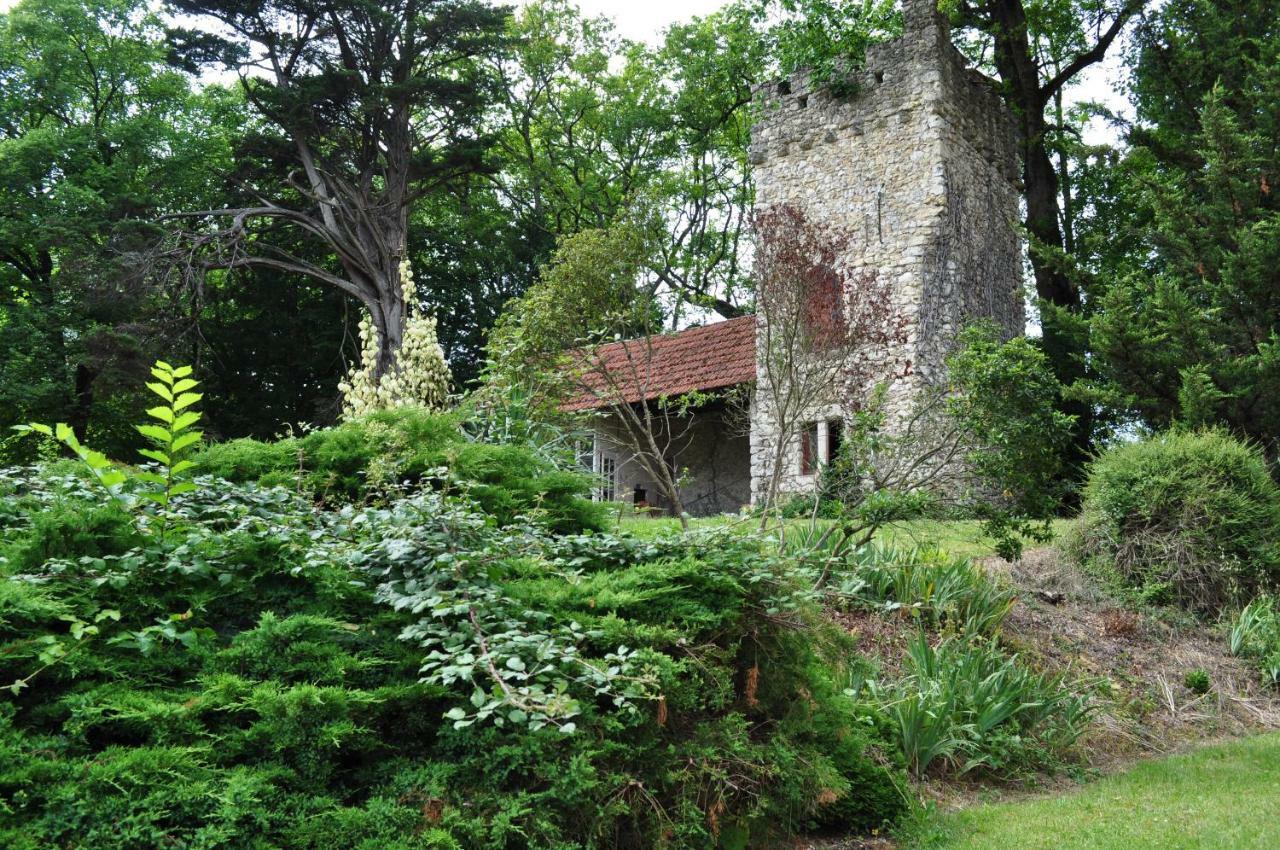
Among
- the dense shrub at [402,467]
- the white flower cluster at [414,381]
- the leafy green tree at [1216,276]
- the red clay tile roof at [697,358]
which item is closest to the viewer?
the dense shrub at [402,467]

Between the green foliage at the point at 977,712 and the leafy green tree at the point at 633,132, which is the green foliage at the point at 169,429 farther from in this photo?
the leafy green tree at the point at 633,132

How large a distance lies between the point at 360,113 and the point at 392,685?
18.0m

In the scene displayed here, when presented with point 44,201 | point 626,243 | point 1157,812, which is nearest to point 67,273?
point 44,201

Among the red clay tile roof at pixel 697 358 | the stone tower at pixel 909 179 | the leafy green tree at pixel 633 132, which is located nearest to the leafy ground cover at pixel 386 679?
the stone tower at pixel 909 179

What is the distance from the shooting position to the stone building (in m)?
15.1

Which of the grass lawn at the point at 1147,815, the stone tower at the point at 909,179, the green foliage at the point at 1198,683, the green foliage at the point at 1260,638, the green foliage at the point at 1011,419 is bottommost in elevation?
the grass lawn at the point at 1147,815

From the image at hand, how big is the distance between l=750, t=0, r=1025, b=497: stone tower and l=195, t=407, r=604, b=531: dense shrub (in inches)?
384

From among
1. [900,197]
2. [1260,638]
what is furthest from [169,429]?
[900,197]

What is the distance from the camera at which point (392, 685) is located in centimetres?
328

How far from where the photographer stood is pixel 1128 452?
35.1 feet

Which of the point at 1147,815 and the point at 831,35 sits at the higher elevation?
the point at 831,35

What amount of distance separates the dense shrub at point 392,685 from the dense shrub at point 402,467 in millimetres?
578

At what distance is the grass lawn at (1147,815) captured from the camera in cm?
456

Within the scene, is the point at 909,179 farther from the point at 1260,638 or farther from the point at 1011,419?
the point at 1260,638
